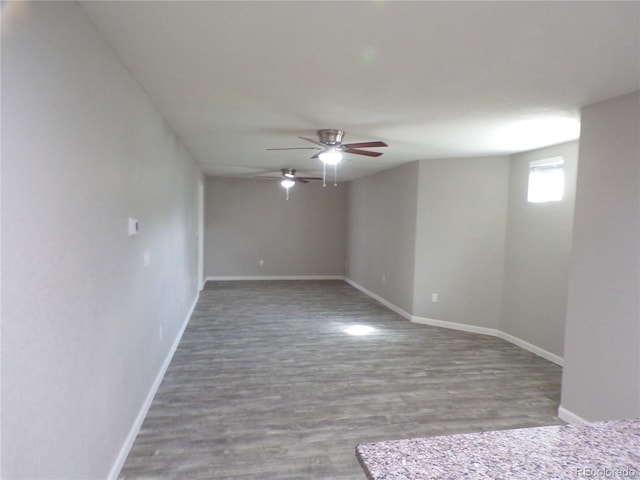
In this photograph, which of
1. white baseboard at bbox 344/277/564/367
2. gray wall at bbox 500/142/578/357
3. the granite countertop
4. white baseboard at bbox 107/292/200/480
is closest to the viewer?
the granite countertop

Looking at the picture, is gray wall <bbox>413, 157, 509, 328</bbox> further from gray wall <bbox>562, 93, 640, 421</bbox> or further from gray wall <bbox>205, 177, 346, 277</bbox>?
gray wall <bbox>205, 177, 346, 277</bbox>

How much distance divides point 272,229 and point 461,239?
182 inches

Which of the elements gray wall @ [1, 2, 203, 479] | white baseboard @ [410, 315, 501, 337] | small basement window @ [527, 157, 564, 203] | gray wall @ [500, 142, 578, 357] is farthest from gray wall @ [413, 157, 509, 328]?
gray wall @ [1, 2, 203, 479]

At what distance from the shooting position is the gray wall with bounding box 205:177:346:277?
8.20 metres

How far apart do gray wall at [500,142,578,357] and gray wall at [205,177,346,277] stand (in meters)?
4.57

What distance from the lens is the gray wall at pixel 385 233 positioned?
5500 mm

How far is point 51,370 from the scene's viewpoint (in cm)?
132

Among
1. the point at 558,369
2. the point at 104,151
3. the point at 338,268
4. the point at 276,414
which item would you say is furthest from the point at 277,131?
the point at 338,268

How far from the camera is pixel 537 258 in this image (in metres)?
4.23

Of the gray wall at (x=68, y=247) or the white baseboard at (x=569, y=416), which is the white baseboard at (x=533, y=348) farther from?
the gray wall at (x=68, y=247)

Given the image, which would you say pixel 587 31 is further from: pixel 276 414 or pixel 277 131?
pixel 276 414

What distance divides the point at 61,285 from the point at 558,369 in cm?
436

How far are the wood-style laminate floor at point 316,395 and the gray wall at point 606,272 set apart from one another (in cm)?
47

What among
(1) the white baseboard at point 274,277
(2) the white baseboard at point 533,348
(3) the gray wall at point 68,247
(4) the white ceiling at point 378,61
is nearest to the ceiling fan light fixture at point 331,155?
(4) the white ceiling at point 378,61
